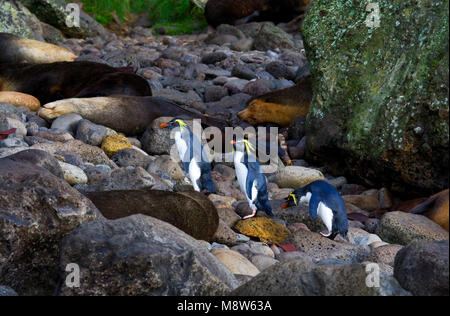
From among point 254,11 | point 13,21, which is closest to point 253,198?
point 13,21

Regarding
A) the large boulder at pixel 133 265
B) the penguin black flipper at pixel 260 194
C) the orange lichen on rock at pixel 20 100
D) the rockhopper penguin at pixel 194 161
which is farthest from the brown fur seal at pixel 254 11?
the large boulder at pixel 133 265

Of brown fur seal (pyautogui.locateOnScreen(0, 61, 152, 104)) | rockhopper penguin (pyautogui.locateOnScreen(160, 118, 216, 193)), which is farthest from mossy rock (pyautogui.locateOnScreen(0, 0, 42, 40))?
rockhopper penguin (pyautogui.locateOnScreen(160, 118, 216, 193))

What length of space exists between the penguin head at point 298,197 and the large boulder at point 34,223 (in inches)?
109

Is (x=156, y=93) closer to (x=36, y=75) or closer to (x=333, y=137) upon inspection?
(x=36, y=75)

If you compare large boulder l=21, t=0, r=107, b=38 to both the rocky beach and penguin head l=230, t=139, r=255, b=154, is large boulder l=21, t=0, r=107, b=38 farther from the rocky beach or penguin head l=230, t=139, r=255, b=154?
penguin head l=230, t=139, r=255, b=154

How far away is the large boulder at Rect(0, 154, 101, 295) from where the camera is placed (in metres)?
2.99

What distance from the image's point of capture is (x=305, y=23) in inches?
327

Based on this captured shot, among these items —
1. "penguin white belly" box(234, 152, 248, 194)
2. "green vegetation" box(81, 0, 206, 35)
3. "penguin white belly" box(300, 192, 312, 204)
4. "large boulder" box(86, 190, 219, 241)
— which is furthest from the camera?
"green vegetation" box(81, 0, 206, 35)

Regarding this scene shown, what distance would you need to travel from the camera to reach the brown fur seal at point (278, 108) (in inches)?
391

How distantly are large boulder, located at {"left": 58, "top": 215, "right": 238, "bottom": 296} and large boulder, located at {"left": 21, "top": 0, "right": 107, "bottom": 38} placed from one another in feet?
52.0

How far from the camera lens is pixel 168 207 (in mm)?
4578

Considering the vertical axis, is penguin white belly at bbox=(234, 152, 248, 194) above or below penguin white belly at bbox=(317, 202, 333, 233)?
above

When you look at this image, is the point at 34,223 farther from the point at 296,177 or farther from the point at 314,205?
the point at 296,177

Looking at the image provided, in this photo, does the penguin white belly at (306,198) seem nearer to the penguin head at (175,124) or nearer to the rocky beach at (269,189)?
the rocky beach at (269,189)
